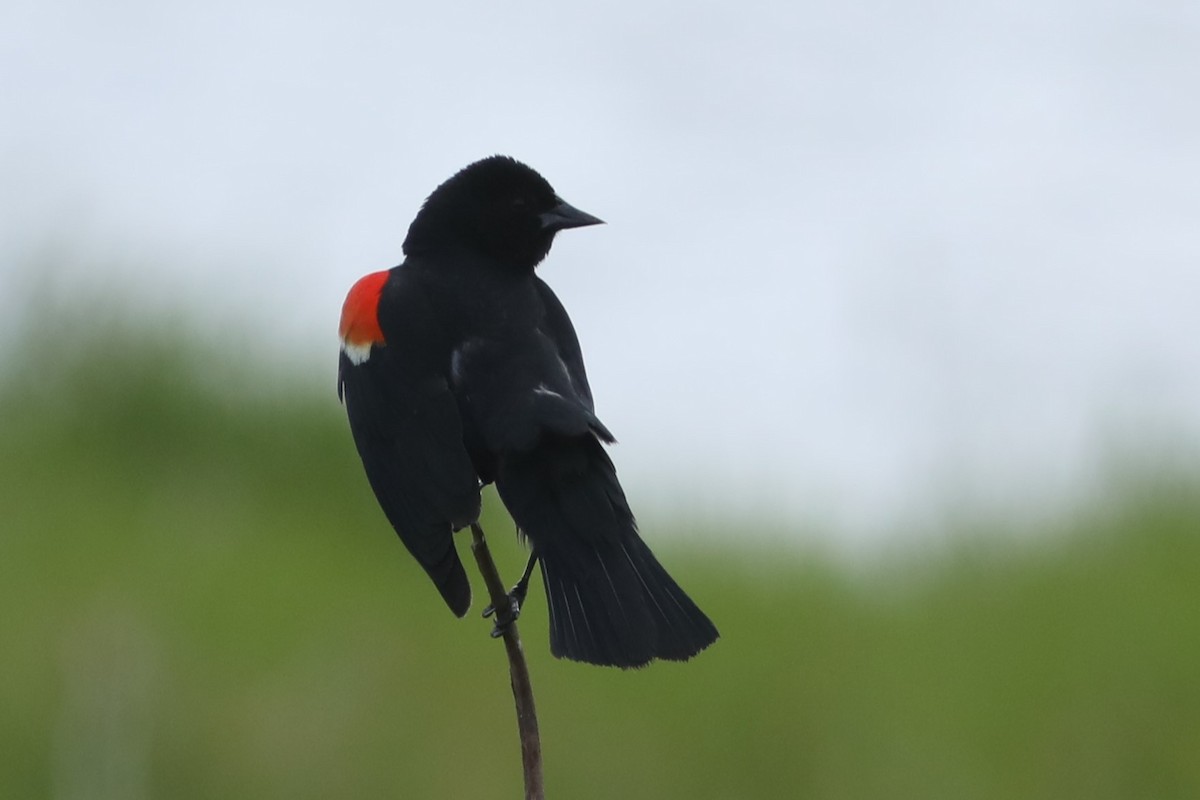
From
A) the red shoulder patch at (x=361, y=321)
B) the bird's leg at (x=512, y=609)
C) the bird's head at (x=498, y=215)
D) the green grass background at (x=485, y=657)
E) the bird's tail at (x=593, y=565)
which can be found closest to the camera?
the bird's leg at (x=512, y=609)

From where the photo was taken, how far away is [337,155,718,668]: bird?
97.9 inches

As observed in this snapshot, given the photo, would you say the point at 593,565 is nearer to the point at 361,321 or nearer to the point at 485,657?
the point at 361,321

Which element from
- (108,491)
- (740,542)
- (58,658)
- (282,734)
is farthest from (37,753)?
(740,542)

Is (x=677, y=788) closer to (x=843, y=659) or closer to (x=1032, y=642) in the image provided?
(x=843, y=659)

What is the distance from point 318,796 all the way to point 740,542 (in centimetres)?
178

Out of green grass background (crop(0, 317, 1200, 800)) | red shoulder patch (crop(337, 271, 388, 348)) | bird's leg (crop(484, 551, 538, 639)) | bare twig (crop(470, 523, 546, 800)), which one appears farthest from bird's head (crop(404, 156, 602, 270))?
green grass background (crop(0, 317, 1200, 800))

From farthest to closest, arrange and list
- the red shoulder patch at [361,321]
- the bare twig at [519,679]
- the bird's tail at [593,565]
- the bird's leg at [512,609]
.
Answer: the red shoulder patch at [361,321], the bird's tail at [593,565], the bird's leg at [512,609], the bare twig at [519,679]

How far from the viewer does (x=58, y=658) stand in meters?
5.18

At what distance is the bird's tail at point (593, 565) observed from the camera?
2.42m

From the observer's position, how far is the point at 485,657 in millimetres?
5473

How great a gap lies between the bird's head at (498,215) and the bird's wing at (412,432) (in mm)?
179

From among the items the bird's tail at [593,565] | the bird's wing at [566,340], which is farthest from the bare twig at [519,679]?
the bird's wing at [566,340]

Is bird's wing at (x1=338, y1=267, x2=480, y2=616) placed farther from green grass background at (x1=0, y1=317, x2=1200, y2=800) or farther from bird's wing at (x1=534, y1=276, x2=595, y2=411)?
green grass background at (x1=0, y1=317, x2=1200, y2=800)

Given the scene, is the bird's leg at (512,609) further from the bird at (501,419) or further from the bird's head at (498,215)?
the bird's head at (498,215)
